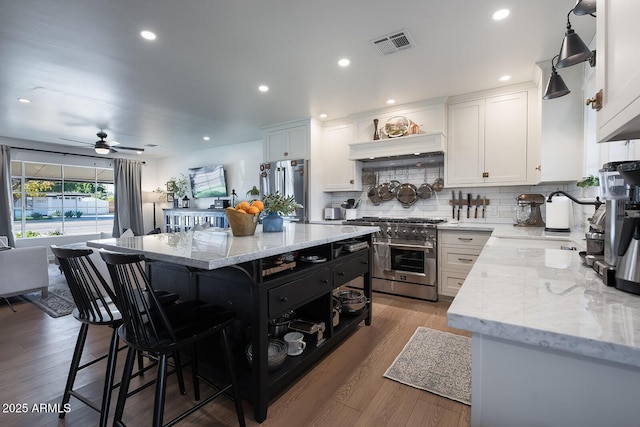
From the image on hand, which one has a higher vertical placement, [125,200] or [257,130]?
[257,130]

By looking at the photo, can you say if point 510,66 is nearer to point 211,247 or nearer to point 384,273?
point 384,273

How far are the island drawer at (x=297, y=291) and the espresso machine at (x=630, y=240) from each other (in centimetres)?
143

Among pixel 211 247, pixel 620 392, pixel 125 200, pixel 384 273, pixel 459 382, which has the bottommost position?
pixel 459 382

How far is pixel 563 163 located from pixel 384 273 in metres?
2.21

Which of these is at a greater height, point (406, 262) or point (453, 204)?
point (453, 204)

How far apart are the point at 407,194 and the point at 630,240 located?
11.3ft

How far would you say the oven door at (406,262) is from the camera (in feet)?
11.6

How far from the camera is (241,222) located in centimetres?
222

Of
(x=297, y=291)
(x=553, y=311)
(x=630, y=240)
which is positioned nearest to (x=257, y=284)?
(x=297, y=291)

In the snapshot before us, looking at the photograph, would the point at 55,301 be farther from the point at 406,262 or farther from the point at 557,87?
the point at 557,87

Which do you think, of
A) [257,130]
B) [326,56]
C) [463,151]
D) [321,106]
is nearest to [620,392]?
[326,56]

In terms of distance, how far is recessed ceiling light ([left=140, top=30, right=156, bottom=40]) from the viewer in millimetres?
2277

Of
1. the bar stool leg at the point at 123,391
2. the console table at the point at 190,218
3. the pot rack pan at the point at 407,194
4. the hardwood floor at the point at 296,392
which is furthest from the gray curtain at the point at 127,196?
the bar stool leg at the point at 123,391

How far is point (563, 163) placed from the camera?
2.79m
